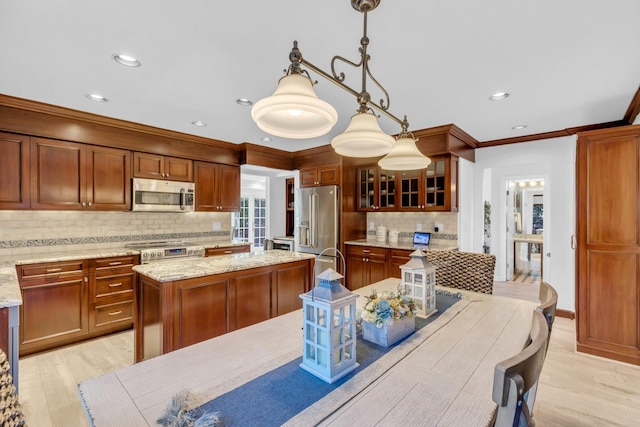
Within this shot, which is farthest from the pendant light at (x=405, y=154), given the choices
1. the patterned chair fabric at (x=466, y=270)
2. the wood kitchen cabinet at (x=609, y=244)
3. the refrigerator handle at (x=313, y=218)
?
the refrigerator handle at (x=313, y=218)

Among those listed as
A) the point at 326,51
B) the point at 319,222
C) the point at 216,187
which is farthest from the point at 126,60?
the point at 319,222

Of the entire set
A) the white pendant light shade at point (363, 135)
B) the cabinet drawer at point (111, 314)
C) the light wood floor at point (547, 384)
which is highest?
the white pendant light shade at point (363, 135)

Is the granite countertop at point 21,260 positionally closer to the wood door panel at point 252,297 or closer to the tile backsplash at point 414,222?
the wood door panel at point 252,297

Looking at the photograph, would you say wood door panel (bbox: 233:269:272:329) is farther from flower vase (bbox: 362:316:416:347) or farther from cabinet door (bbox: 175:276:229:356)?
flower vase (bbox: 362:316:416:347)

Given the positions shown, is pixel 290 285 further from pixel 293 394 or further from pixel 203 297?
pixel 293 394

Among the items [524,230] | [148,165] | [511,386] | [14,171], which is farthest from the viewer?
[524,230]

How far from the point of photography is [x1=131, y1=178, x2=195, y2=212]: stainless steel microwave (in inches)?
150

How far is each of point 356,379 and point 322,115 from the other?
3.39 feet

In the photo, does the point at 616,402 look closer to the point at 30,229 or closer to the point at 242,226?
the point at 30,229

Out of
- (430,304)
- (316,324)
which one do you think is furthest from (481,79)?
(316,324)

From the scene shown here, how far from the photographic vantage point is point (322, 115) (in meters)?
1.32

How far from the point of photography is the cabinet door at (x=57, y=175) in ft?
10.3

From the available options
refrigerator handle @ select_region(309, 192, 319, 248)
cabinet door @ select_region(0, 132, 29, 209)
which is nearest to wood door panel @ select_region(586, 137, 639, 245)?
refrigerator handle @ select_region(309, 192, 319, 248)

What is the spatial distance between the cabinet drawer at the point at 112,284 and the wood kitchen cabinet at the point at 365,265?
2952mm
